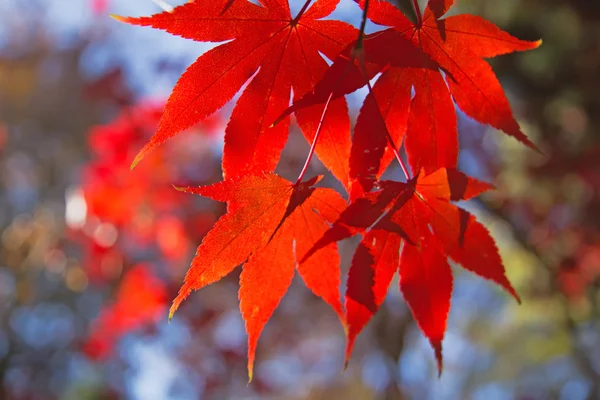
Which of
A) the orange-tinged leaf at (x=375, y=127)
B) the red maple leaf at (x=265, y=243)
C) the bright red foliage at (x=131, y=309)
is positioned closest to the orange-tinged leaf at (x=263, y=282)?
the red maple leaf at (x=265, y=243)

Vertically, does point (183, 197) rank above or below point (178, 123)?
below

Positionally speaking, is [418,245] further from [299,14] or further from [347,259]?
[347,259]

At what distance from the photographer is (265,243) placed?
0.60 metres

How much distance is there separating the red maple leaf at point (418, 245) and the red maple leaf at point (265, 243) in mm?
55

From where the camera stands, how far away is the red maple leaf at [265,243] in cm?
56

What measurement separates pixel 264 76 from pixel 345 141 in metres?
0.13

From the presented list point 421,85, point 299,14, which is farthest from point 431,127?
point 299,14

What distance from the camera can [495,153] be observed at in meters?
3.77

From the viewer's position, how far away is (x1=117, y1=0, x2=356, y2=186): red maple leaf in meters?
0.57

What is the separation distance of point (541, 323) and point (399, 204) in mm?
4198

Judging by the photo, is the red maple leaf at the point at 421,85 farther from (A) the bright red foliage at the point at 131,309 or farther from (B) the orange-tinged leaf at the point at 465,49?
(A) the bright red foliage at the point at 131,309

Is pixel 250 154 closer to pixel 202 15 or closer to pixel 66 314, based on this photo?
→ pixel 202 15

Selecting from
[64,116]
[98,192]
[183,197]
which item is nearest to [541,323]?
[183,197]

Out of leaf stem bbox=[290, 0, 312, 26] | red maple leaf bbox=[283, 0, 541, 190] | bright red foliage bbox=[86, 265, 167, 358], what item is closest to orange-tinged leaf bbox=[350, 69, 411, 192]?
red maple leaf bbox=[283, 0, 541, 190]
